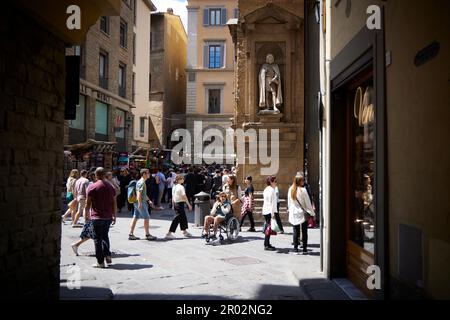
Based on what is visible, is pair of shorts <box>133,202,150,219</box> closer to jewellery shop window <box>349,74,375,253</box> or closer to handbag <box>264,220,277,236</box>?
handbag <box>264,220,277,236</box>


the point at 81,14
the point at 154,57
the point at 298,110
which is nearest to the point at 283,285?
the point at 81,14

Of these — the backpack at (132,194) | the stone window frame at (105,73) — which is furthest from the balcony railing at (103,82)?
the backpack at (132,194)

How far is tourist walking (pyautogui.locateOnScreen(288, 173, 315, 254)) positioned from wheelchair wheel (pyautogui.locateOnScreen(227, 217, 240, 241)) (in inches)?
77.0

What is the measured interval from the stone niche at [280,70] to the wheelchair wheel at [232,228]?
138 inches

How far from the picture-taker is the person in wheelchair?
10.8 m

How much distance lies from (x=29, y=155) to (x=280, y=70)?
10.9m

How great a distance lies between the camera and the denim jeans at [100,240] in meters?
8.01

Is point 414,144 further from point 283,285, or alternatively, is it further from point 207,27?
point 207,27

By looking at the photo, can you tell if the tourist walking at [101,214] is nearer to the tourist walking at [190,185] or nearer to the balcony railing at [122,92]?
the tourist walking at [190,185]

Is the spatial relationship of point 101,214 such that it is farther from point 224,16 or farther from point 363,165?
point 224,16

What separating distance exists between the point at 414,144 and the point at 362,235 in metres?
2.67

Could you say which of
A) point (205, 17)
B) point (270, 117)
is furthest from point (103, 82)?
point (205, 17)

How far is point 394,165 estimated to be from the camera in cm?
464

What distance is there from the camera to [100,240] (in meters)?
8.06
